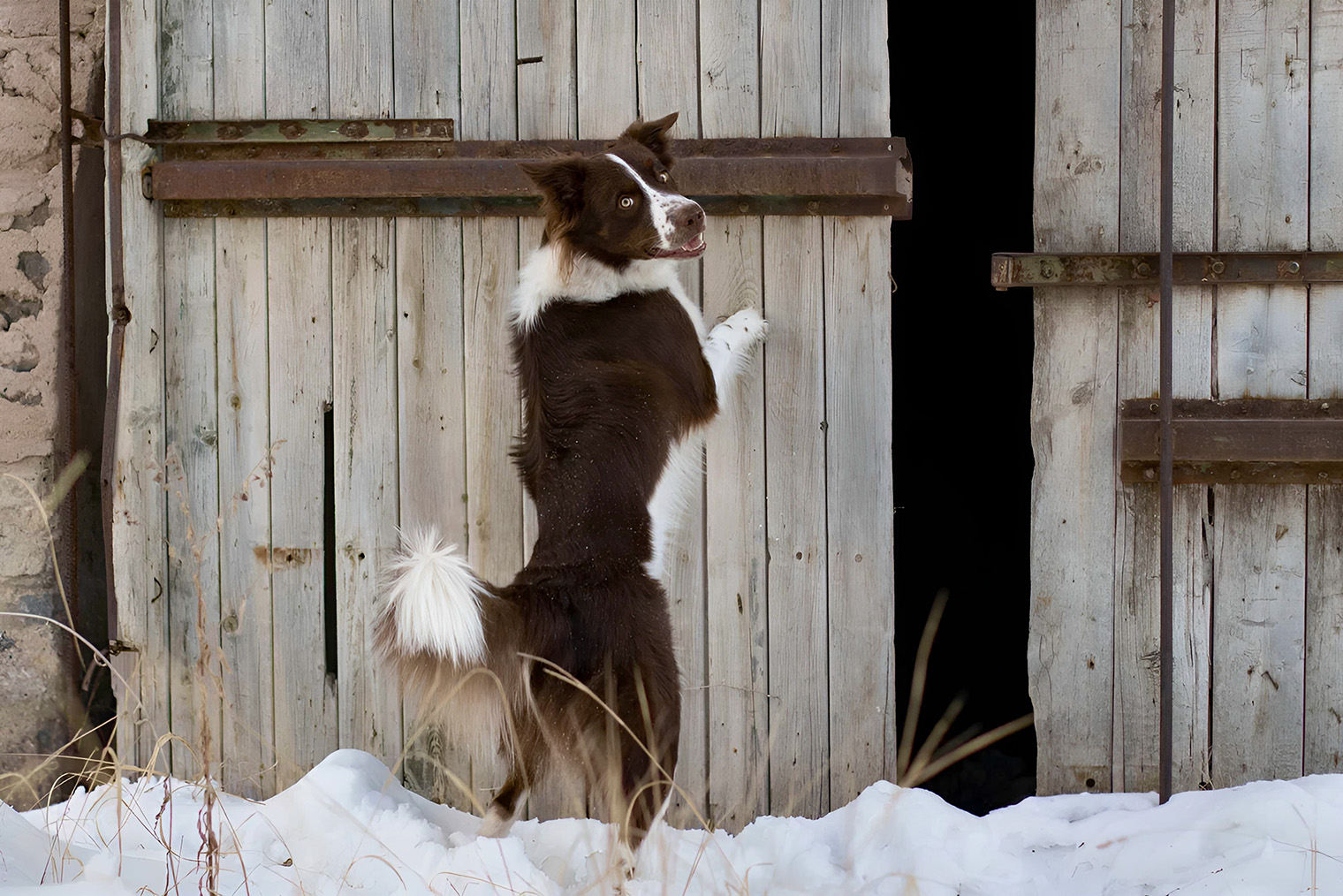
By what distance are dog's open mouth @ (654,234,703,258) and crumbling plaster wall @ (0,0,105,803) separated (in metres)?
1.57

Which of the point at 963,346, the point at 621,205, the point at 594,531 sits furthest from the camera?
the point at 963,346

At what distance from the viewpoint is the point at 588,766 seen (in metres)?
2.12

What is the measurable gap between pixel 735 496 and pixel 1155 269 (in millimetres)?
1147

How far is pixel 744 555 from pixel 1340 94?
70.7 inches

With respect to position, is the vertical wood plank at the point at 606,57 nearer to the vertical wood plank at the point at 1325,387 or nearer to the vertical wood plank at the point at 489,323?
the vertical wood plank at the point at 489,323

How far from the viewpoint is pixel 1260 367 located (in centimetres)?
250

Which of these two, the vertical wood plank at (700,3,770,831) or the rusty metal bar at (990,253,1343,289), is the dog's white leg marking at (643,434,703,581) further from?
the rusty metal bar at (990,253,1343,289)

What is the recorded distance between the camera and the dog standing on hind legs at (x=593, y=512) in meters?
2.04

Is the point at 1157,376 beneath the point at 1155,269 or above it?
beneath

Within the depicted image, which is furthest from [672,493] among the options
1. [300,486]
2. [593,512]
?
[300,486]

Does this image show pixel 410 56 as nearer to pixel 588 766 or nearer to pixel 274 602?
pixel 274 602

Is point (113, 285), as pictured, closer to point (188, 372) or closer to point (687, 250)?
point (188, 372)

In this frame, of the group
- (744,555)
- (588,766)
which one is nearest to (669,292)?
(744,555)

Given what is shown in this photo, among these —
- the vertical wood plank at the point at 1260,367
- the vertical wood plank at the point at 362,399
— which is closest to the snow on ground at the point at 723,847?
the vertical wood plank at the point at 362,399
